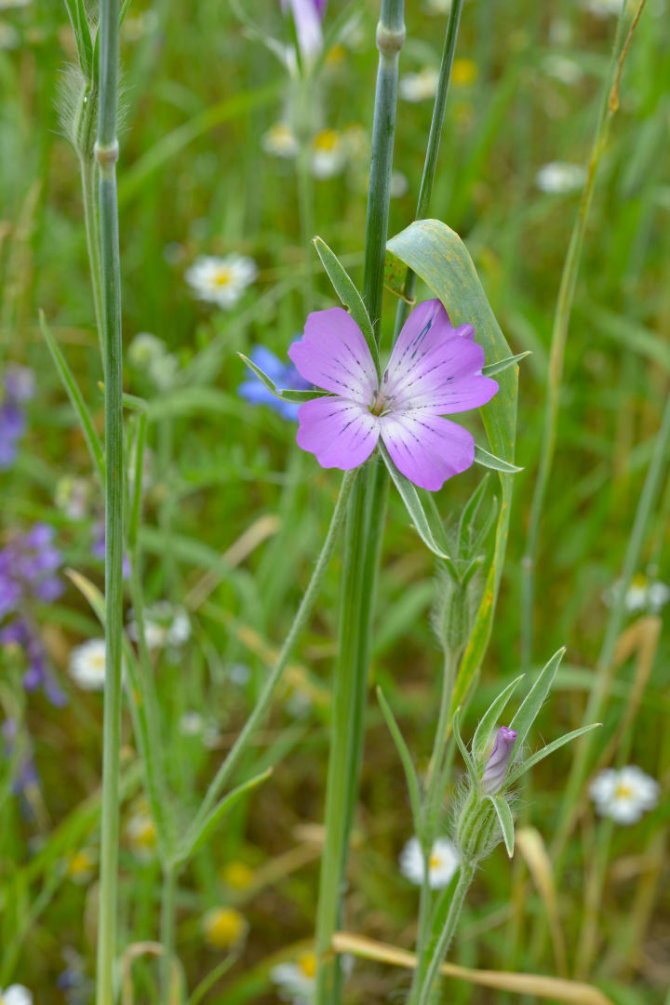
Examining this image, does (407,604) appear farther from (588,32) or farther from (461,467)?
(588,32)

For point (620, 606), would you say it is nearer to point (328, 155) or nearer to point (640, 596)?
point (640, 596)

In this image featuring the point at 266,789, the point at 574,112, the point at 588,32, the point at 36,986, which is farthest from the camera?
the point at 588,32

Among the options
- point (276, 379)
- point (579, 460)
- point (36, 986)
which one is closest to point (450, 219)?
point (579, 460)

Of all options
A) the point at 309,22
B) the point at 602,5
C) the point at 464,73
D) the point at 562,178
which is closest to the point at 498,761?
the point at 309,22

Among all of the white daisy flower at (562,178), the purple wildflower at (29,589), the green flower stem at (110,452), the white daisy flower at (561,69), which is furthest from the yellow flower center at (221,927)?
A: the white daisy flower at (561,69)

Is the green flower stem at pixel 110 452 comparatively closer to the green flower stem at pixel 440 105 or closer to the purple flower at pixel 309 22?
the green flower stem at pixel 440 105

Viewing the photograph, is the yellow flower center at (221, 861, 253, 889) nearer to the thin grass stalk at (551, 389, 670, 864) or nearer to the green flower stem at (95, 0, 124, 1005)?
the thin grass stalk at (551, 389, 670, 864)
